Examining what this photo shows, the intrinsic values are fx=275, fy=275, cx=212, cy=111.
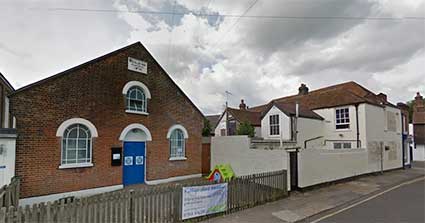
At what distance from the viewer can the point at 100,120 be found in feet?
42.1

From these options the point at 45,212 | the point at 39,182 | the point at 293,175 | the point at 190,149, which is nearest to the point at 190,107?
the point at 190,149

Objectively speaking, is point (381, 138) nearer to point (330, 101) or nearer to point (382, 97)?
point (382, 97)

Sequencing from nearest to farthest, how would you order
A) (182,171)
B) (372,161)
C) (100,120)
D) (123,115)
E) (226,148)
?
(100,120) < (123,115) < (182,171) < (226,148) < (372,161)

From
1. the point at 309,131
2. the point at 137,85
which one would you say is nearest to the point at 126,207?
the point at 137,85

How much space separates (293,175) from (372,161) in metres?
11.3

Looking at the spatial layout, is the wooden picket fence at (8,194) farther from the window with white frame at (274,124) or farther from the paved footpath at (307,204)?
the window with white frame at (274,124)

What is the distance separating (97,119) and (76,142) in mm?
1354

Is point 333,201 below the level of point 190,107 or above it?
below

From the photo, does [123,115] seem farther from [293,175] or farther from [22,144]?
[293,175]

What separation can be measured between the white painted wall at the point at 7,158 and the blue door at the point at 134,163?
4.79 m

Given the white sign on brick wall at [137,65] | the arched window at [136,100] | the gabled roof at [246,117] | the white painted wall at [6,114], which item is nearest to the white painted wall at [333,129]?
the gabled roof at [246,117]

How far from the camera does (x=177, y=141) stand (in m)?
16.4

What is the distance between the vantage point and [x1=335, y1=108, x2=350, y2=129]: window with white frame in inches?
883

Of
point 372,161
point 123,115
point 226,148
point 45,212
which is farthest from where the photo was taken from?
point 372,161
